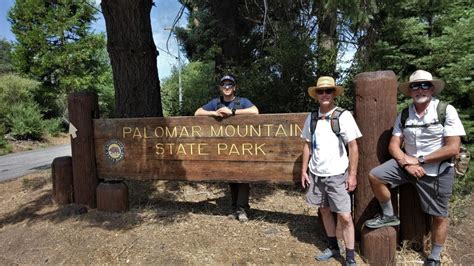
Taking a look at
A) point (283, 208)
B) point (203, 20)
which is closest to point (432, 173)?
point (283, 208)

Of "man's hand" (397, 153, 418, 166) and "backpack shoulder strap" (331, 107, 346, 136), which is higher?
"backpack shoulder strap" (331, 107, 346, 136)

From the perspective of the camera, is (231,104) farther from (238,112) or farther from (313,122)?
(313,122)

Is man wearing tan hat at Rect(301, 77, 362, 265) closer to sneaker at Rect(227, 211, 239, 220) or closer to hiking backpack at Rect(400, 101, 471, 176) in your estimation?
hiking backpack at Rect(400, 101, 471, 176)

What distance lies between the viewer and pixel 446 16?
255 inches

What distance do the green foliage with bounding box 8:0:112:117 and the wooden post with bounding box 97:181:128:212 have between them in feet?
73.7

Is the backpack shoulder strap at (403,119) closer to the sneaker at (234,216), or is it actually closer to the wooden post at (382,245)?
the wooden post at (382,245)

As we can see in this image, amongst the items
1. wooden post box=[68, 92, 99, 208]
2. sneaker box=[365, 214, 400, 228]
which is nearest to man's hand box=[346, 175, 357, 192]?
sneaker box=[365, 214, 400, 228]

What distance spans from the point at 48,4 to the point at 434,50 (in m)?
26.8

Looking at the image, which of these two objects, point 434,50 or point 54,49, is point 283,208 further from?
point 54,49

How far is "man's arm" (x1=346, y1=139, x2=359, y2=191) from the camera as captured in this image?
355cm

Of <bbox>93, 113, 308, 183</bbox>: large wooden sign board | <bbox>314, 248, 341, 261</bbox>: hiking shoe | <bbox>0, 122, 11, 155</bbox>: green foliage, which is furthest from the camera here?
<bbox>0, 122, 11, 155</bbox>: green foliage

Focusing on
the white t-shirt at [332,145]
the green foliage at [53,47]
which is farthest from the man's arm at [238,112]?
the green foliage at [53,47]

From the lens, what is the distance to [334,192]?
363cm

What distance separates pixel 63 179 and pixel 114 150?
94 cm
